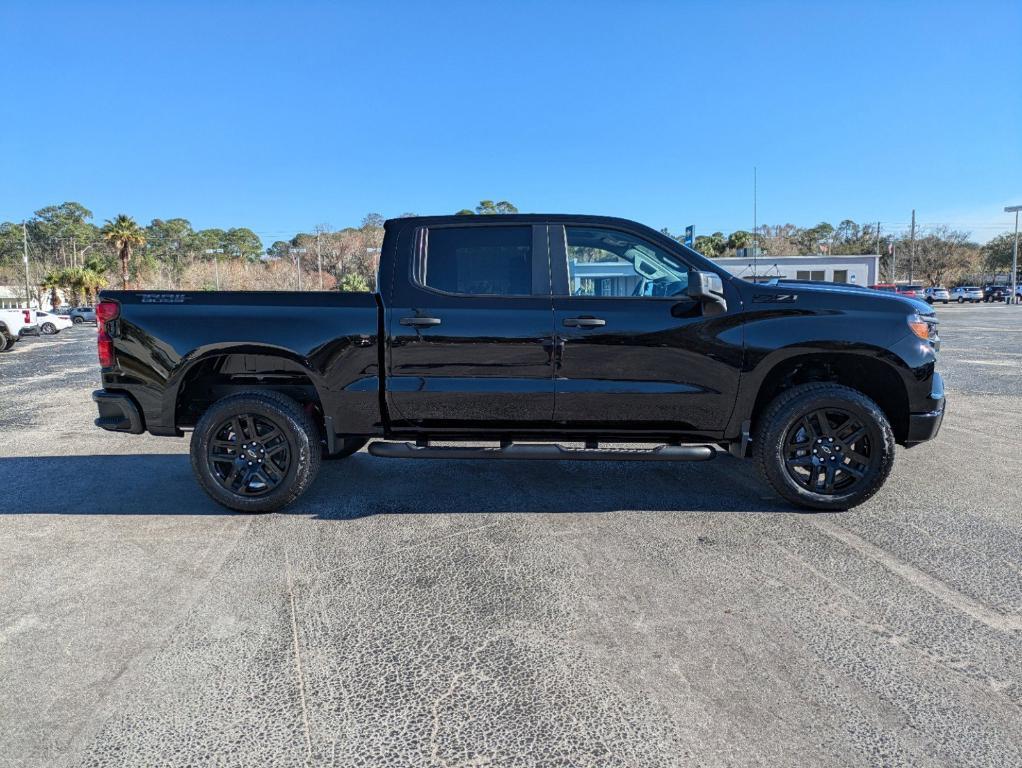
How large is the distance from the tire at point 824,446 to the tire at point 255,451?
3001 mm

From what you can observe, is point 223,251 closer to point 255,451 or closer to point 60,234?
point 60,234

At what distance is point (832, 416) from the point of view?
4.44 metres

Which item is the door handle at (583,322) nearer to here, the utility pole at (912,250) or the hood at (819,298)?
the hood at (819,298)

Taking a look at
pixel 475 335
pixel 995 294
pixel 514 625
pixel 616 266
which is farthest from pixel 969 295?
pixel 514 625

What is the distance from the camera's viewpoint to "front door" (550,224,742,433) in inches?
171

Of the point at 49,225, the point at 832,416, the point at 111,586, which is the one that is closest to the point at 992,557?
the point at 832,416

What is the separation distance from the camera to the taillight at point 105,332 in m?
4.44

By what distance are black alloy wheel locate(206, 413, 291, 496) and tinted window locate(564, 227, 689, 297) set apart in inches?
87.4

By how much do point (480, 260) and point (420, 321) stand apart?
0.60 m

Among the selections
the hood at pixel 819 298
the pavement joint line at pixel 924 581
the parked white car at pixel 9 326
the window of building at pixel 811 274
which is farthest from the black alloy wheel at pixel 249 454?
the window of building at pixel 811 274

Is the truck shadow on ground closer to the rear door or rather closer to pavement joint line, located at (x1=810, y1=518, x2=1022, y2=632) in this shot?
pavement joint line, located at (x1=810, y1=518, x2=1022, y2=632)

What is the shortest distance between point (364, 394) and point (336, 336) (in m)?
0.41

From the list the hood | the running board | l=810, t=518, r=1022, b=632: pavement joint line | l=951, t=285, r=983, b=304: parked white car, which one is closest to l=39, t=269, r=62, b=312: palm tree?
the running board

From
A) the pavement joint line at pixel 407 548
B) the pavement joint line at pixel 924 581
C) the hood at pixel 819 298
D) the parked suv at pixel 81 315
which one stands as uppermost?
the parked suv at pixel 81 315
